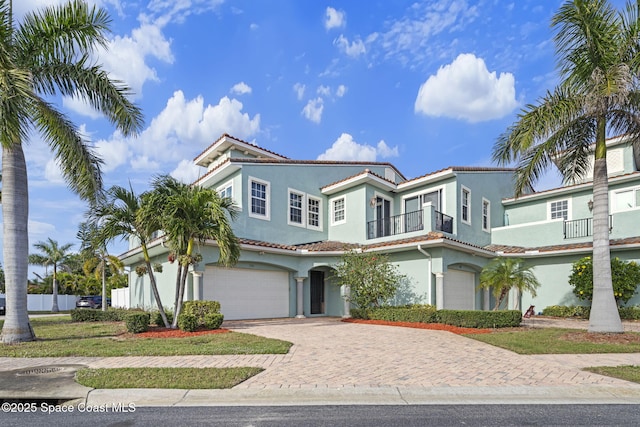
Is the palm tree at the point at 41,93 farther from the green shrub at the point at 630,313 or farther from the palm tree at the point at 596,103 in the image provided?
the green shrub at the point at 630,313

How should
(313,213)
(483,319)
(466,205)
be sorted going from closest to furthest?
(483,319) < (466,205) < (313,213)

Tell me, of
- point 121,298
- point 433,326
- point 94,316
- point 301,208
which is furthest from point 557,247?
point 121,298

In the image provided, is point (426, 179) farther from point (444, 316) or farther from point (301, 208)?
point (444, 316)

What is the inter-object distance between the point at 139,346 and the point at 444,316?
1036cm

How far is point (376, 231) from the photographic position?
784 inches

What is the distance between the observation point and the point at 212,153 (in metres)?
21.9

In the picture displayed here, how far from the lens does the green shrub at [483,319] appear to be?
1400cm

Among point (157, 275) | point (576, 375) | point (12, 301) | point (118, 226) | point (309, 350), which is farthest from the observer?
point (157, 275)

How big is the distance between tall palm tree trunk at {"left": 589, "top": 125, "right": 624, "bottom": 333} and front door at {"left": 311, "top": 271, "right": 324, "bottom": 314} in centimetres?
1209

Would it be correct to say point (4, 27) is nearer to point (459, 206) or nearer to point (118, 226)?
point (118, 226)

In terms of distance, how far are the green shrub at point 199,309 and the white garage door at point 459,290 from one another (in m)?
9.86

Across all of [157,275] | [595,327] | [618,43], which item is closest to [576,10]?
[618,43]

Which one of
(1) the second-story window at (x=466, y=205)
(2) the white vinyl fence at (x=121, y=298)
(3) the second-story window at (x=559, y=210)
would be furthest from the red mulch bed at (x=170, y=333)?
(3) the second-story window at (x=559, y=210)

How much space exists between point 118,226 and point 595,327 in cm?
1449
